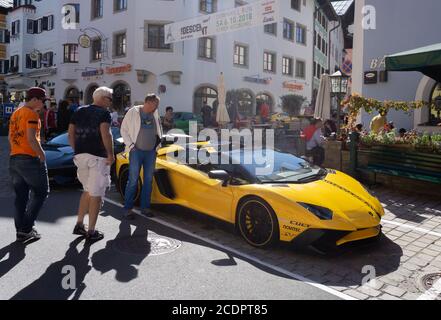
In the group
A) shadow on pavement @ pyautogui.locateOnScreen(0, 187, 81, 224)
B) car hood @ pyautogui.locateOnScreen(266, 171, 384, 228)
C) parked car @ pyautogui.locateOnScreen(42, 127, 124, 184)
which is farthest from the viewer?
parked car @ pyautogui.locateOnScreen(42, 127, 124, 184)

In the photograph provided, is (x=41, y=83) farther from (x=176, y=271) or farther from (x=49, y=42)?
(x=176, y=271)

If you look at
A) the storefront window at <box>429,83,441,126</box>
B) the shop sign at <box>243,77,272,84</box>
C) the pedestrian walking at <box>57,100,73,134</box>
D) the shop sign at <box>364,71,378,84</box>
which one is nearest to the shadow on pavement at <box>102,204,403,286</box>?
the pedestrian walking at <box>57,100,73,134</box>

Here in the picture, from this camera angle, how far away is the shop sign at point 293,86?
33.9 meters

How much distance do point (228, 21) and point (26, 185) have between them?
45.3ft

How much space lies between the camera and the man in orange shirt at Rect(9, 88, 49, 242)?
488cm

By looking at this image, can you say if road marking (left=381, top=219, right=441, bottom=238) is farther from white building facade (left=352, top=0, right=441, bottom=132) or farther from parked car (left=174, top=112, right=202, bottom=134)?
parked car (left=174, top=112, right=202, bottom=134)

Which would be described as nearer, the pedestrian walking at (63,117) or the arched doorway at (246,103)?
the pedestrian walking at (63,117)

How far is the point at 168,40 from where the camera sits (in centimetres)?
2202

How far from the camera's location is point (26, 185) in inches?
200

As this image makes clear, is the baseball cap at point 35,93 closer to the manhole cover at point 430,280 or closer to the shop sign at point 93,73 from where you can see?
the manhole cover at point 430,280

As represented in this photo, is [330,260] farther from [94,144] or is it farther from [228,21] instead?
[228,21]

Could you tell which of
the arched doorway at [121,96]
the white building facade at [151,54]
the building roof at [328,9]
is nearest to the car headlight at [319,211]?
the white building facade at [151,54]

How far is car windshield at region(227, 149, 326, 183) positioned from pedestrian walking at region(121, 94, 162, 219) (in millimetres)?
1183

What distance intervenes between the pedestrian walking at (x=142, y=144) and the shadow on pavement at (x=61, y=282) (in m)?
1.62
